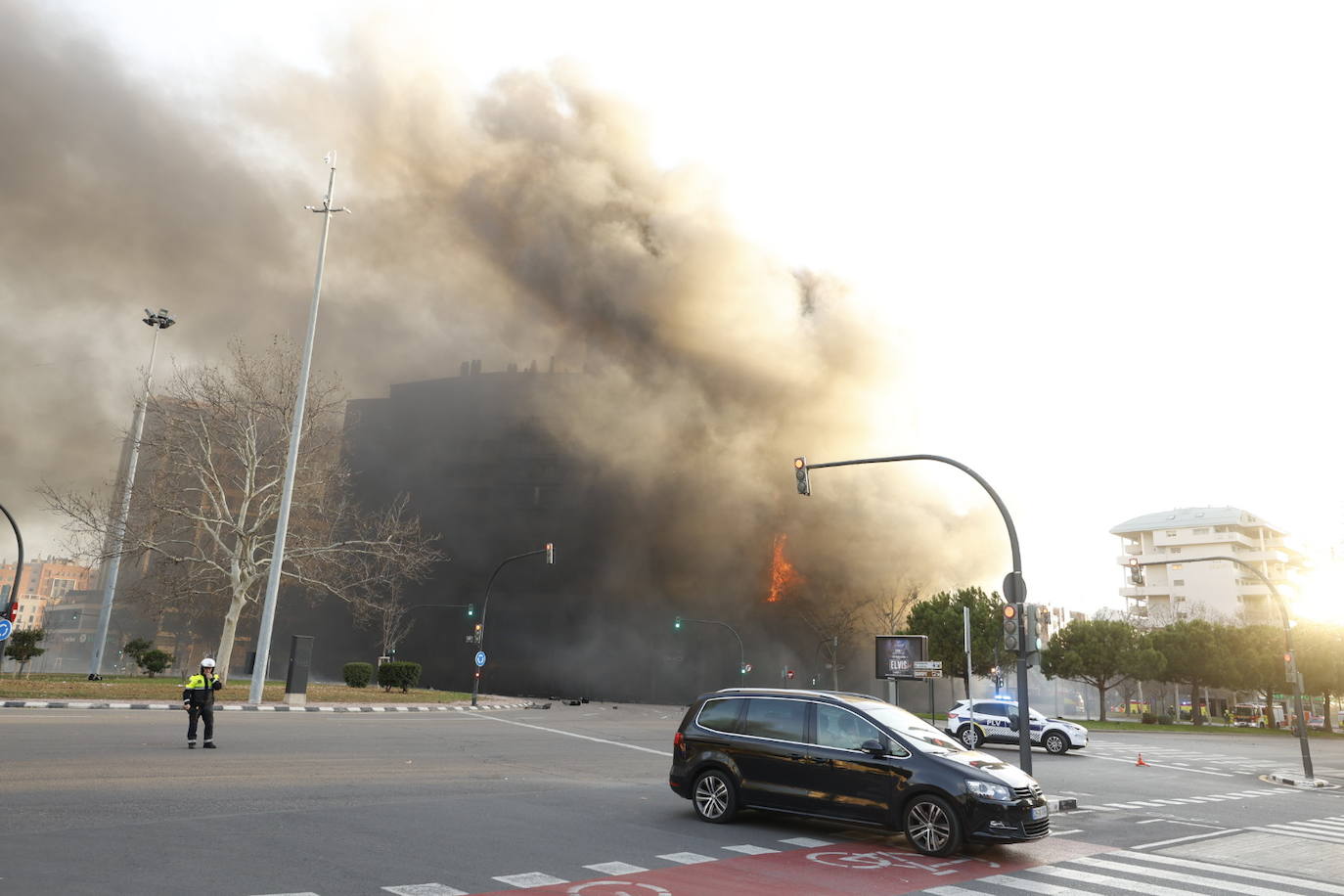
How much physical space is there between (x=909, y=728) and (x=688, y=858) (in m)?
2.84

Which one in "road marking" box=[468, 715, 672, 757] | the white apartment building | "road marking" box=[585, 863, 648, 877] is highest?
the white apartment building

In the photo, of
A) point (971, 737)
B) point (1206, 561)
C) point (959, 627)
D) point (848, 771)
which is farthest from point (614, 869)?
point (1206, 561)

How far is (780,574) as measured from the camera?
180ft

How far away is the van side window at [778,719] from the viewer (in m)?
8.60

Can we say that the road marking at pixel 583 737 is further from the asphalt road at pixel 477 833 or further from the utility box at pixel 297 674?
the utility box at pixel 297 674

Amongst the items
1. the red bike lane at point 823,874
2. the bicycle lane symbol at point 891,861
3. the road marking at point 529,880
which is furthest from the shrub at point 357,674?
the road marking at point 529,880

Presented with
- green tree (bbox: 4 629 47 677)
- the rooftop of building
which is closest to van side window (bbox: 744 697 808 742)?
green tree (bbox: 4 629 47 677)

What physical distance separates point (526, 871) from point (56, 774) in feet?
22.0

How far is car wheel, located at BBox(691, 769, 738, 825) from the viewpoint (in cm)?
873

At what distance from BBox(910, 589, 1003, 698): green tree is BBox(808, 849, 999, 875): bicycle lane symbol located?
4341 centimetres

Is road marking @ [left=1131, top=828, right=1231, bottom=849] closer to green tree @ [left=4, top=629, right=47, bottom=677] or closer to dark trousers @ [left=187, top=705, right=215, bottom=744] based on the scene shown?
dark trousers @ [left=187, top=705, right=215, bottom=744]

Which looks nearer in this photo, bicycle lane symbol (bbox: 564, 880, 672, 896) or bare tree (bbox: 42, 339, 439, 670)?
bicycle lane symbol (bbox: 564, 880, 672, 896)

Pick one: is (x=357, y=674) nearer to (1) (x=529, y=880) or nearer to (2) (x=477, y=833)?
(2) (x=477, y=833)

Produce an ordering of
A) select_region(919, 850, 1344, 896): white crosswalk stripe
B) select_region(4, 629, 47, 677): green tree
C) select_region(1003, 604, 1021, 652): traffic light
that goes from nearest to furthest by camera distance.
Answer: select_region(919, 850, 1344, 896): white crosswalk stripe
select_region(1003, 604, 1021, 652): traffic light
select_region(4, 629, 47, 677): green tree
